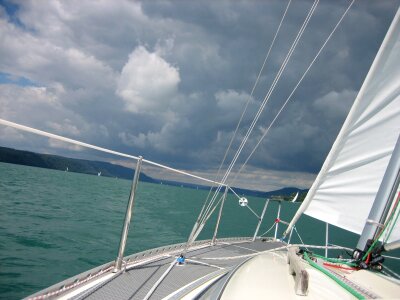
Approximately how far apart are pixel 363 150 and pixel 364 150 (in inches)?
0.7

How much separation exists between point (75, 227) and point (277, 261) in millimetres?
13178

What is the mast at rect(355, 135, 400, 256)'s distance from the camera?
10.4 ft

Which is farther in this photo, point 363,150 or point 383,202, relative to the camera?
point 363,150

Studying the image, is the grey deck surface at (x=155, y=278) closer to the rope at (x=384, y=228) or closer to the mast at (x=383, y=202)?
the rope at (x=384, y=228)

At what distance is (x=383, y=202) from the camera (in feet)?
10.5

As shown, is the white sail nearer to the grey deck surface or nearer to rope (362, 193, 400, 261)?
rope (362, 193, 400, 261)

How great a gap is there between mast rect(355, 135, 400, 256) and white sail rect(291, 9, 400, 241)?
0.89 feet

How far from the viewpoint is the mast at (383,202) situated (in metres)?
3.16

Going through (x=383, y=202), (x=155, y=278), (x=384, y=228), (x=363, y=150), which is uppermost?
(x=363, y=150)

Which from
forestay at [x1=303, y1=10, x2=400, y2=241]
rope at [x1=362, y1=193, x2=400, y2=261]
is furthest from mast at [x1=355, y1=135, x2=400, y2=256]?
forestay at [x1=303, y1=10, x2=400, y2=241]

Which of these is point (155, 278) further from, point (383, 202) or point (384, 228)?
point (383, 202)

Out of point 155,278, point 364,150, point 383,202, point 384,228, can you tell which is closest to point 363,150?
point 364,150

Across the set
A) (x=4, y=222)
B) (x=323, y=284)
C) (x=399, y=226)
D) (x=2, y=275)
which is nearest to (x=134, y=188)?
(x=323, y=284)

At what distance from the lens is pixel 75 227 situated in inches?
534
